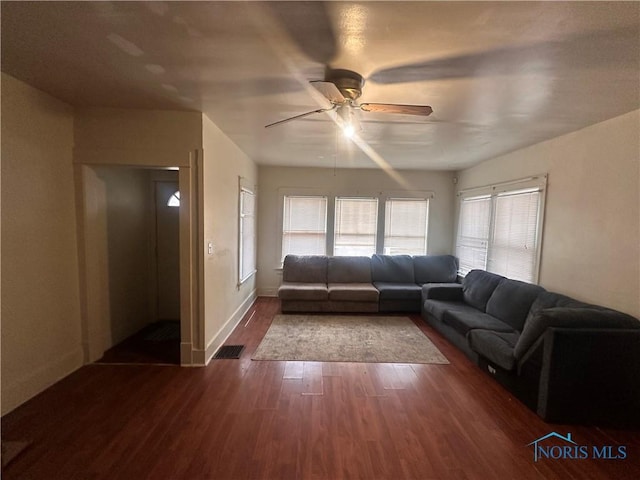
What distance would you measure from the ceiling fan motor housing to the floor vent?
9.39ft

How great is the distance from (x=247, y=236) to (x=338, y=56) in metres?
3.42

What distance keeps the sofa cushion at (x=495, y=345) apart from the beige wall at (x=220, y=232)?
9.31 feet

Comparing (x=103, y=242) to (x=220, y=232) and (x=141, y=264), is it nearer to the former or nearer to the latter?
(x=141, y=264)

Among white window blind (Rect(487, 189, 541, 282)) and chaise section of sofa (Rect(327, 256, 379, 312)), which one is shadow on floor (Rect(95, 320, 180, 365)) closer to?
chaise section of sofa (Rect(327, 256, 379, 312))

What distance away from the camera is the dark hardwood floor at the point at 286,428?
1704mm

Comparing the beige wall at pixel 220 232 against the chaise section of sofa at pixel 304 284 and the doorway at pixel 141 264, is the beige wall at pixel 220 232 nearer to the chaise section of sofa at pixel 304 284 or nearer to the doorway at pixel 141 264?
the doorway at pixel 141 264

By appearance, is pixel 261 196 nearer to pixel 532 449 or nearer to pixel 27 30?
pixel 27 30

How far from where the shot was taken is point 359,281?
16.4ft

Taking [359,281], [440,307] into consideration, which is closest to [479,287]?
[440,307]

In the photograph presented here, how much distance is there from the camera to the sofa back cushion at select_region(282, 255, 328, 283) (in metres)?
4.99

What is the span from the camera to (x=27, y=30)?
4.96 ft

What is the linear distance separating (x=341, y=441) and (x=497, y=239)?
12.0 feet

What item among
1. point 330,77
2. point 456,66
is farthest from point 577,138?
point 330,77

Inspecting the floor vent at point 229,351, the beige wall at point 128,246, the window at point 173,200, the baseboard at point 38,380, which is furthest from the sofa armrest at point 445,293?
the baseboard at point 38,380
